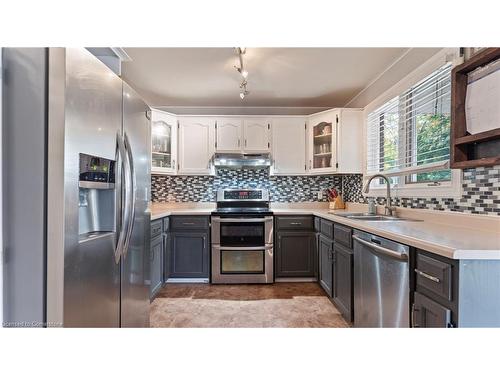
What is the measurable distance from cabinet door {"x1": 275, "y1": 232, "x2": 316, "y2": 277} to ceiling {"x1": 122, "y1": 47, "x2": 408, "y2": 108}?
1.74 meters

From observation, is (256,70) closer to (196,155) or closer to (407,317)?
(196,155)

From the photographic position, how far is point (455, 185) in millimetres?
1671

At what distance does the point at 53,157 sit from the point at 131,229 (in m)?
0.62

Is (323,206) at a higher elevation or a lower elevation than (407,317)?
higher

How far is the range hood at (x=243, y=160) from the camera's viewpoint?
3.27 meters

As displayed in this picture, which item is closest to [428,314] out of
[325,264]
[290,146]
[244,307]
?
[325,264]

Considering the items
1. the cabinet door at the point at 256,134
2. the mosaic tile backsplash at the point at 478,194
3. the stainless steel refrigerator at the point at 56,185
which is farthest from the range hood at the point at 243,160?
the stainless steel refrigerator at the point at 56,185

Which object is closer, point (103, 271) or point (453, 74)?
point (103, 271)

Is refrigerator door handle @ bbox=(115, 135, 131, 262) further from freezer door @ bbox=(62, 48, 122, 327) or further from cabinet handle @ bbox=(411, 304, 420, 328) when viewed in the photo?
cabinet handle @ bbox=(411, 304, 420, 328)

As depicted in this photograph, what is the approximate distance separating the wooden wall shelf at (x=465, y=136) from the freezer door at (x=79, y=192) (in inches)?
78.9

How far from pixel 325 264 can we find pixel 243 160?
160 centimetres

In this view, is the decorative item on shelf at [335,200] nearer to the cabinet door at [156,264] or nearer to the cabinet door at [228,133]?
the cabinet door at [228,133]
